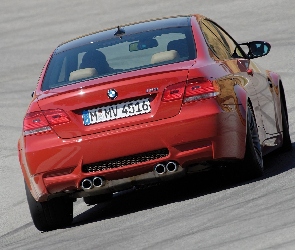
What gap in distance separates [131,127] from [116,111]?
0.17 meters

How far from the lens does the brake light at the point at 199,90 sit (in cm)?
946

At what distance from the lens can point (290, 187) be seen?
30.7 ft

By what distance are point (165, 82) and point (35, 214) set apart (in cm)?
151

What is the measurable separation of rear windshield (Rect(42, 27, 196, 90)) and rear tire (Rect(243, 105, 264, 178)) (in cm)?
72

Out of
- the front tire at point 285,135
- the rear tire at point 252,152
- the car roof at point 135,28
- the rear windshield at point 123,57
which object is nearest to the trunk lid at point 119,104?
the rear windshield at point 123,57

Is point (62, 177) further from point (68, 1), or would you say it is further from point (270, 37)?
point (68, 1)

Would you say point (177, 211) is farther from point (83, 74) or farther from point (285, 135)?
point (285, 135)

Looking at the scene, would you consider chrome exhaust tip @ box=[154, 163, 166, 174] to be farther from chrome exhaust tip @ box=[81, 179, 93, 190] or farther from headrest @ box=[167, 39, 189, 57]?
headrest @ box=[167, 39, 189, 57]

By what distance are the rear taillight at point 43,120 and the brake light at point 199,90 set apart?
91cm

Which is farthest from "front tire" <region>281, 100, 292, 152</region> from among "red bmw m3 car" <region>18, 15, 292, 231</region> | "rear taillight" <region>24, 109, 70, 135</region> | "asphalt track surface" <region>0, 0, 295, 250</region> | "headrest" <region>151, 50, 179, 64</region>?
"rear taillight" <region>24, 109, 70, 135</region>

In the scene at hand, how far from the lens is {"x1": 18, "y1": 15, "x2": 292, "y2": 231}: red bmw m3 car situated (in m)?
9.41

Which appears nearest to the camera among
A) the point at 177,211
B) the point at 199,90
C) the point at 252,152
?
the point at 177,211

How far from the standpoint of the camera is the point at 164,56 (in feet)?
32.6

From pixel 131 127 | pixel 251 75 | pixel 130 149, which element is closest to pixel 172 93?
pixel 131 127
